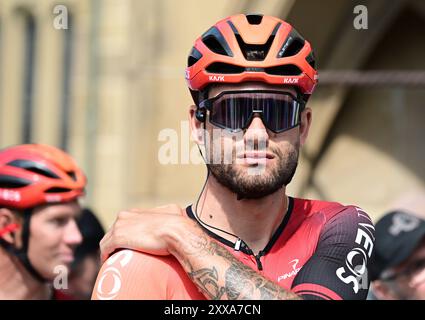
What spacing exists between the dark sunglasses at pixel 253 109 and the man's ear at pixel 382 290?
2.25 m

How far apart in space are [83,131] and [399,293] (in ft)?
13.9

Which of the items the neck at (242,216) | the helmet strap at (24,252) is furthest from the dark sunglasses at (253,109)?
the helmet strap at (24,252)

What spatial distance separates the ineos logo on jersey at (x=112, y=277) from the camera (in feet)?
10.4

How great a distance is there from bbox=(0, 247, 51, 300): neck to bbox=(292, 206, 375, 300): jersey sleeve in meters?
2.39

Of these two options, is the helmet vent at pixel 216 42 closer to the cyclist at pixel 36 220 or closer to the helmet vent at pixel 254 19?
the helmet vent at pixel 254 19

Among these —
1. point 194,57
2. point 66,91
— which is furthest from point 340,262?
point 66,91

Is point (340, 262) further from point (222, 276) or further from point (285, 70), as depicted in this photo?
point (285, 70)

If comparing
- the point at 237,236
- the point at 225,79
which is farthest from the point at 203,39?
the point at 237,236

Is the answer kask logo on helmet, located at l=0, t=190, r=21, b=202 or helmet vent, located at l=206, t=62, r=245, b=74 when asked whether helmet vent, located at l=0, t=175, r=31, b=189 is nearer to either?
kask logo on helmet, located at l=0, t=190, r=21, b=202

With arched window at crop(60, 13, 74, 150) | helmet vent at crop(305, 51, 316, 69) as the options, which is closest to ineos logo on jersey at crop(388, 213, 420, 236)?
helmet vent at crop(305, 51, 316, 69)

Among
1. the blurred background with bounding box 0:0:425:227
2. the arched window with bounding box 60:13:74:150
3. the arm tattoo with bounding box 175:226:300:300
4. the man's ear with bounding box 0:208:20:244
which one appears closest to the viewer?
the arm tattoo with bounding box 175:226:300:300

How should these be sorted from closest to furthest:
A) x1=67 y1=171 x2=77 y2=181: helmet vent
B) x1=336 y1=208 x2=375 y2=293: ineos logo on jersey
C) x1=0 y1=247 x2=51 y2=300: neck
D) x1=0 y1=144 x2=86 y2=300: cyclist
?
x1=336 y1=208 x2=375 y2=293: ineos logo on jersey
x1=0 y1=247 x2=51 y2=300: neck
x1=0 y1=144 x2=86 y2=300: cyclist
x1=67 y1=171 x2=77 y2=181: helmet vent

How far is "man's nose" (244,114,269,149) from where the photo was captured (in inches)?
131

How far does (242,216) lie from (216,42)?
2.11 feet
